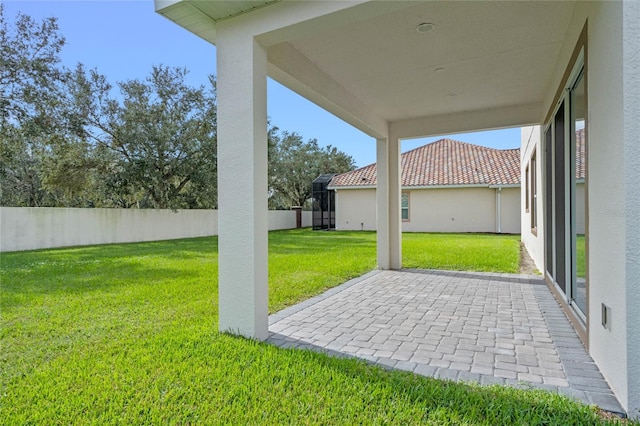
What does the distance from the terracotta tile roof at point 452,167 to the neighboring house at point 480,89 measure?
47.6 ft

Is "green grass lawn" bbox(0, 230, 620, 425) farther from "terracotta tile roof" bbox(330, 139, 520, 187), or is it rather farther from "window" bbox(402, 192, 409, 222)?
"terracotta tile roof" bbox(330, 139, 520, 187)

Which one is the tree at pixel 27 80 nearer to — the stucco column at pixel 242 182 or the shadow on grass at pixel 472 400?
the stucco column at pixel 242 182

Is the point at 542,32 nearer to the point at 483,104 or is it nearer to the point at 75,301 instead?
the point at 483,104

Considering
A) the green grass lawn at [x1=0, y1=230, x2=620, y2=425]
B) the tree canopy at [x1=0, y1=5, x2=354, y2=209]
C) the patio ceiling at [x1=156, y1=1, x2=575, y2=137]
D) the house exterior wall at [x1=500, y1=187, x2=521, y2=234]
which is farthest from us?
the house exterior wall at [x1=500, y1=187, x2=521, y2=234]

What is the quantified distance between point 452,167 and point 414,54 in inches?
732

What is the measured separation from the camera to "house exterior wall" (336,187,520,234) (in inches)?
766

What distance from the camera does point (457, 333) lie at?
13.4 ft

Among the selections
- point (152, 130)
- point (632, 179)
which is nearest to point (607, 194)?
point (632, 179)

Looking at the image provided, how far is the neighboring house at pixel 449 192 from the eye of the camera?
19.6m

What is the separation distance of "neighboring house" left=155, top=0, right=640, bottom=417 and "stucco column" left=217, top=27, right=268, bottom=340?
1cm

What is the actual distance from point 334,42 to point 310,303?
3513 millimetres

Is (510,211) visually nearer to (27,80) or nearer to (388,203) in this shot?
(388,203)

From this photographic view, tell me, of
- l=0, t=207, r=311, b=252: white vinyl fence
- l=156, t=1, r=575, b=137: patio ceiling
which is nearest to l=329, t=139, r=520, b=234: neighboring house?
l=0, t=207, r=311, b=252: white vinyl fence

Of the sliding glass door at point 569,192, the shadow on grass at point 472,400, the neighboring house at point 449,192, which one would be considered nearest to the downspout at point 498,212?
the neighboring house at point 449,192
